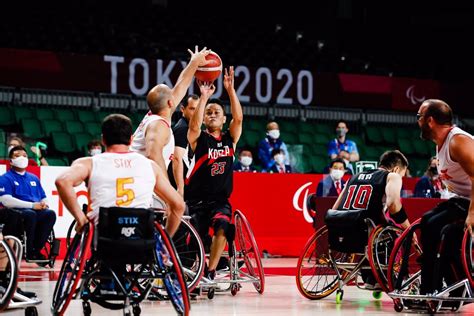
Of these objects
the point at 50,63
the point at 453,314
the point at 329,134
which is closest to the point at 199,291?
the point at 453,314

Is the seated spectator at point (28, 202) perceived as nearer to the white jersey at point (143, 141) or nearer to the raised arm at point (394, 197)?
the white jersey at point (143, 141)

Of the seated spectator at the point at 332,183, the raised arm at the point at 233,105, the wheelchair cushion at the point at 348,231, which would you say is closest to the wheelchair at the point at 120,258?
the wheelchair cushion at the point at 348,231

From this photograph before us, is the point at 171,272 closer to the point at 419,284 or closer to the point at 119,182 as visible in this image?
the point at 119,182

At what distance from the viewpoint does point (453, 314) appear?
7.52m

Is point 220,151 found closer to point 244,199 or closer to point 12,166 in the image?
point 12,166

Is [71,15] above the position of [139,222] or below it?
above

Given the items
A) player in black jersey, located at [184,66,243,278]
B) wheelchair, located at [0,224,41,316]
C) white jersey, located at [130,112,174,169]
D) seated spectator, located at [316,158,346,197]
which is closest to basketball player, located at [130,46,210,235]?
white jersey, located at [130,112,174,169]

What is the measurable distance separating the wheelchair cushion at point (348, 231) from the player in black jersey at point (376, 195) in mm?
96

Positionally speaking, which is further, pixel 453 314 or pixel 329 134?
pixel 329 134

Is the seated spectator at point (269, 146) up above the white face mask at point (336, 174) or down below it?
above

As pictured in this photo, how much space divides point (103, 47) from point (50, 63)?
160 centimetres

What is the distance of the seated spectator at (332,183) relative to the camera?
1459 centimetres

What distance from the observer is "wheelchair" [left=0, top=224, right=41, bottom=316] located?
6.21 m

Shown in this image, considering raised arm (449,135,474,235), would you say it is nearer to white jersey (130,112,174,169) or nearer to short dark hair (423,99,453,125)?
short dark hair (423,99,453,125)
